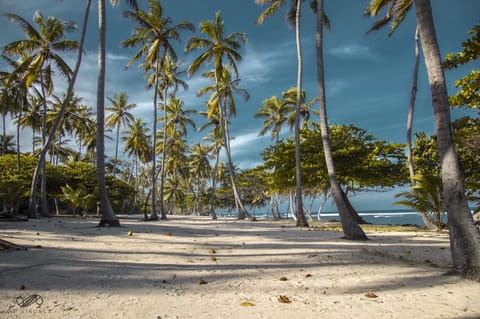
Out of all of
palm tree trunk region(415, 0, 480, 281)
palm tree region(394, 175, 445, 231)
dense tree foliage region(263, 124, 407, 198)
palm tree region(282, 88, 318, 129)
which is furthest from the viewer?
palm tree region(282, 88, 318, 129)

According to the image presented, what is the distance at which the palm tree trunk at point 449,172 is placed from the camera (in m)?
3.44

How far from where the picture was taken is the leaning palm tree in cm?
344

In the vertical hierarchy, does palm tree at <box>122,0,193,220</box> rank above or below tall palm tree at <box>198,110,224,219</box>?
above

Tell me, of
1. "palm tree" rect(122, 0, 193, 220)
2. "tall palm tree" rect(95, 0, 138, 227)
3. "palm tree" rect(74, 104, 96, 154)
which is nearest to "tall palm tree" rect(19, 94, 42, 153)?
"palm tree" rect(74, 104, 96, 154)

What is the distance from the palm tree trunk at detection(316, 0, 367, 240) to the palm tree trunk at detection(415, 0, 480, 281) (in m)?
3.68

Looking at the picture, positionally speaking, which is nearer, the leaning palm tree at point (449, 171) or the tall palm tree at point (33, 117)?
the leaning palm tree at point (449, 171)

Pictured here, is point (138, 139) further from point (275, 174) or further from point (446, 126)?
point (446, 126)

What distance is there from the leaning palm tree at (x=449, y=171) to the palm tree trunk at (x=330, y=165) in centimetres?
368

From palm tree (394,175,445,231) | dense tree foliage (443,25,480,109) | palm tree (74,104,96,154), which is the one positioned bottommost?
palm tree (394,175,445,231)

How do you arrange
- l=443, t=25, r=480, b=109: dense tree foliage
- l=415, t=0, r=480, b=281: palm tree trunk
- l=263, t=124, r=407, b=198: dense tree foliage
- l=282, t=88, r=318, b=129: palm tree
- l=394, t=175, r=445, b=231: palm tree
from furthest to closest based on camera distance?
l=282, t=88, r=318, b=129: palm tree < l=263, t=124, r=407, b=198: dense tree foliage < l=394, t=175, r=445, b=231: palm tree < l=443, t=25, r=480, b=109: dense tree foliage < l=415, t=0, r=480, b=281: palm tree trunk

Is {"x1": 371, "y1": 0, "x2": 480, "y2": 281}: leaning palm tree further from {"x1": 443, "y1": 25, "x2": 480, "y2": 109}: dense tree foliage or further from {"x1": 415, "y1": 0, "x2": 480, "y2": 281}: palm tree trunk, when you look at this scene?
{"x1": 443, "y1": 25, "x2": 480, "y2": 109}: dense tree foliage

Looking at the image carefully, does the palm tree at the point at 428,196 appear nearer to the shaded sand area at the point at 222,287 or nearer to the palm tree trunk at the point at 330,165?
the palm tree trunk at the point at 330,165

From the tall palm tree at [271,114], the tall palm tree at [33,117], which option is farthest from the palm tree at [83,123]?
the tall palm tree at [271,114]

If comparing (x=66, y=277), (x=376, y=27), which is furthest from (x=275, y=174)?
(x=66, y=277)
